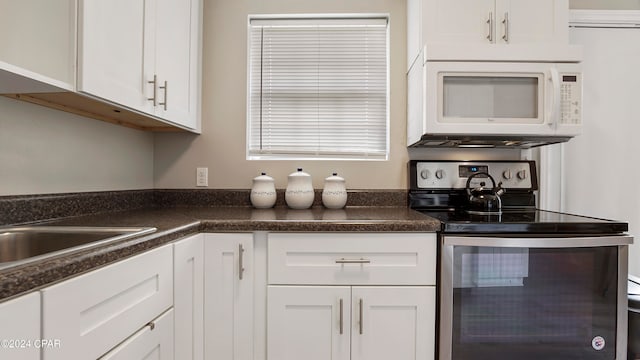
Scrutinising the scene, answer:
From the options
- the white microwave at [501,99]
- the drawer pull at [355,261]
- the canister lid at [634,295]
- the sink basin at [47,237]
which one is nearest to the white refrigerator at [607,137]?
the canister lid at [634,295]

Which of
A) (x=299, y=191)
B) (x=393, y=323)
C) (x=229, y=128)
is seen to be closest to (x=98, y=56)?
(x=229, y=128)

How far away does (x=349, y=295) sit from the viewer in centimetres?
133

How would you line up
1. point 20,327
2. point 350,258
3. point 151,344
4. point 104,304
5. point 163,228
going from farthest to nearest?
point 350,258 → point 163,228 → point 151,344 → point 104,304 → point 20,327

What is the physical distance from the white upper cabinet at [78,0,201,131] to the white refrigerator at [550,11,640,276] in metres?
2.14

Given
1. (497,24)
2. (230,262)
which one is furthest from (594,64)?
(230,262)

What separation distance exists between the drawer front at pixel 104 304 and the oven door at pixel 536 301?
1.05 meters

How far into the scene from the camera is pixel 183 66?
64.9 inches

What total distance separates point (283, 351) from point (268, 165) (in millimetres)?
1011

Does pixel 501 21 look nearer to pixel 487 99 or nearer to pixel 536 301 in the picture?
pixel 487 99

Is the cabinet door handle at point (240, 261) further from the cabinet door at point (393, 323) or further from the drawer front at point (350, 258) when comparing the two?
the cabinet door at point (393, 323)

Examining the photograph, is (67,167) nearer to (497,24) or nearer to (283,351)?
(283,351)

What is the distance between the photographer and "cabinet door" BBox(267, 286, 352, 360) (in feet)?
4.37

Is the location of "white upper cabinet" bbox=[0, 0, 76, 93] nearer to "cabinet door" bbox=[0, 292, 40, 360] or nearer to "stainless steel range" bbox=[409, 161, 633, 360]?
"cabinet door" bbox=[0, 292, 40, 360]

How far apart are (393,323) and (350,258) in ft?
1.05
